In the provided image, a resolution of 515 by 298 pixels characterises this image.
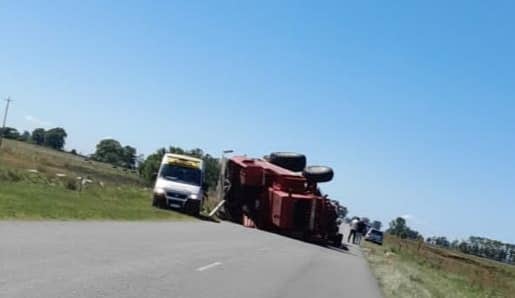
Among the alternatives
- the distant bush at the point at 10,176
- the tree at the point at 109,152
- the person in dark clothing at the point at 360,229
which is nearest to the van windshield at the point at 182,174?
the distant bush at the point at 10,176

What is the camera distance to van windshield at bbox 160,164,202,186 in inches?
1437

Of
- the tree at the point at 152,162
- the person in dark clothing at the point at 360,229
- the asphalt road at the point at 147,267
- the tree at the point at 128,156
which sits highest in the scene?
the tree at the point at 128,156

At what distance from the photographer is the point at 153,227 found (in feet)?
76.7

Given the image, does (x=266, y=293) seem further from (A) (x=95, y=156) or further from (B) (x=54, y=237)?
(A) (x=95, y=156)

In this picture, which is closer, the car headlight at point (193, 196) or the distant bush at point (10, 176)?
the distant bush at point (10, 176)

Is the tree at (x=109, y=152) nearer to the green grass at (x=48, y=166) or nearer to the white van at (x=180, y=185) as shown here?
the green grass at (x=48, y=166)

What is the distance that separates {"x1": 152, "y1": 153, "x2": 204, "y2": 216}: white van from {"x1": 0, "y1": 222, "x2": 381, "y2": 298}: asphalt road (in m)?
12.4

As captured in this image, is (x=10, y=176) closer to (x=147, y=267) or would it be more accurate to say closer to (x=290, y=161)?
(x=290, y=161)

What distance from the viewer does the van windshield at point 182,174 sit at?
36500 mm

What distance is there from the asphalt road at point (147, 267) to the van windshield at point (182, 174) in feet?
45.2

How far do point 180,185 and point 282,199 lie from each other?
5.32 m

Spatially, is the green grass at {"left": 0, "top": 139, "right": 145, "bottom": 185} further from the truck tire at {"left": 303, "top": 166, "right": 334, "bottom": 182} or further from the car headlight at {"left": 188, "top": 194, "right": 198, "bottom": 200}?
the truck tire at {"left": 303, "top": 166, "right": 334, "bottom": 182}

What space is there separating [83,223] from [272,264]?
537 centimetres

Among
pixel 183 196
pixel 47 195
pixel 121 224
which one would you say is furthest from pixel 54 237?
pixel 183 196
